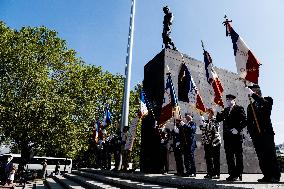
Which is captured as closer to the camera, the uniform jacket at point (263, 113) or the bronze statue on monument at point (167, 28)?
the uniform jacket at point (263, 113)

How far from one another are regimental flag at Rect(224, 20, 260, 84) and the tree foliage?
2228 cm

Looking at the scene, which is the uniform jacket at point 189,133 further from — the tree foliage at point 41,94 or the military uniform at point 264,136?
the tree foliage at point 41,94

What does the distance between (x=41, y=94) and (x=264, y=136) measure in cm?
2496

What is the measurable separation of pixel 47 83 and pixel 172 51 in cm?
1876

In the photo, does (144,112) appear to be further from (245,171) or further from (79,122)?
(79,122)

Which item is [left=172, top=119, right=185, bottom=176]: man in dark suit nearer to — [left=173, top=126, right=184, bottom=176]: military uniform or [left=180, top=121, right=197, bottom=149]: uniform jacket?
[left=173, top=126, right=184, bottom=176]: military uniform

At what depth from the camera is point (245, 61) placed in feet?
24.1

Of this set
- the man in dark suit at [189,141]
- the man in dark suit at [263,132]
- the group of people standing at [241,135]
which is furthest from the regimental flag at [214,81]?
the man in dark suit at [263,132]

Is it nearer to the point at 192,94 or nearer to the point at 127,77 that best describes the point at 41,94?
the point at 127,77

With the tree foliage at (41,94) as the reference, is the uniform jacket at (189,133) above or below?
below

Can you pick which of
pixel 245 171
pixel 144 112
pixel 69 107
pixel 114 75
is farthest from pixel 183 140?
pixel 114 75

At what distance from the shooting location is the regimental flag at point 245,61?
709cm

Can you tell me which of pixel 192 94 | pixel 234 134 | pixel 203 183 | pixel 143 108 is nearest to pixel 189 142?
pixel 234 134

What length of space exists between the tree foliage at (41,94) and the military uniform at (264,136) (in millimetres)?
22781
